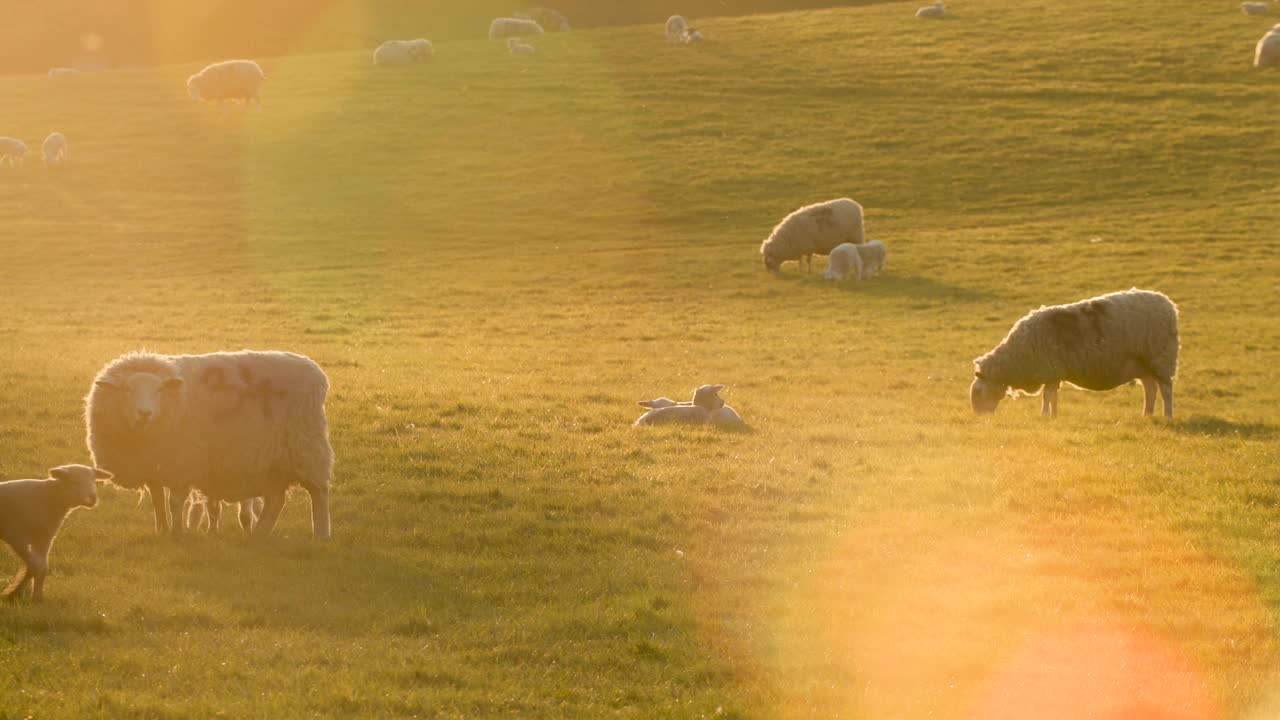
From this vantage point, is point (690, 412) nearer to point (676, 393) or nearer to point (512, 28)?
point (676, 393)

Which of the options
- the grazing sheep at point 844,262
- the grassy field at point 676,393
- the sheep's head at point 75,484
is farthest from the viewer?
the grazing sheep at point 844,262

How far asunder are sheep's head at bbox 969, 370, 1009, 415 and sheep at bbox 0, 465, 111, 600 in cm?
1363

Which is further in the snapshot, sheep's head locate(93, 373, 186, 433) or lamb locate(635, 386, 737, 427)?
lamb locate(635, 386, 737, 427)

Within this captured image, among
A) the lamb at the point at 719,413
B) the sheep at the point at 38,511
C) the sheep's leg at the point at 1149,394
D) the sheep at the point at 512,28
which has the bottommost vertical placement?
the sheep's leg at the point at 1149,394

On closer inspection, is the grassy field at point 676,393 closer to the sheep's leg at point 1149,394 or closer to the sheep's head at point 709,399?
Result: the sheep's head at point 709,399

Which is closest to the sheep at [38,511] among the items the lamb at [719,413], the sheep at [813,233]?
the lamb at [719,413]

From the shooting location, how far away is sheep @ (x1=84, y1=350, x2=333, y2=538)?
1131 centimetres

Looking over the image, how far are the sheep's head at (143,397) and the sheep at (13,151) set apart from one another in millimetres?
46796

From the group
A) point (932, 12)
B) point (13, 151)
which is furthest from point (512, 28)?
point (13, 151)

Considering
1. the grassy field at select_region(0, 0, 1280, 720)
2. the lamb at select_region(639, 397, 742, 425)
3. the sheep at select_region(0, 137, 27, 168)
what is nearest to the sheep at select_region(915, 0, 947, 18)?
the grassy field at select_region(0, 0, 1280, 720)

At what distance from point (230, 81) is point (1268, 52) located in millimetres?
48181

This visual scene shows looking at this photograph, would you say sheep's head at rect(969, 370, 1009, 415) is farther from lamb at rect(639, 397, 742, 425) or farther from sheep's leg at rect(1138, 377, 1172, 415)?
lamb at rect(639, 397, 742, 425)

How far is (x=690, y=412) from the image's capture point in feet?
58.4

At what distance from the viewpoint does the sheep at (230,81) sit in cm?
6275
